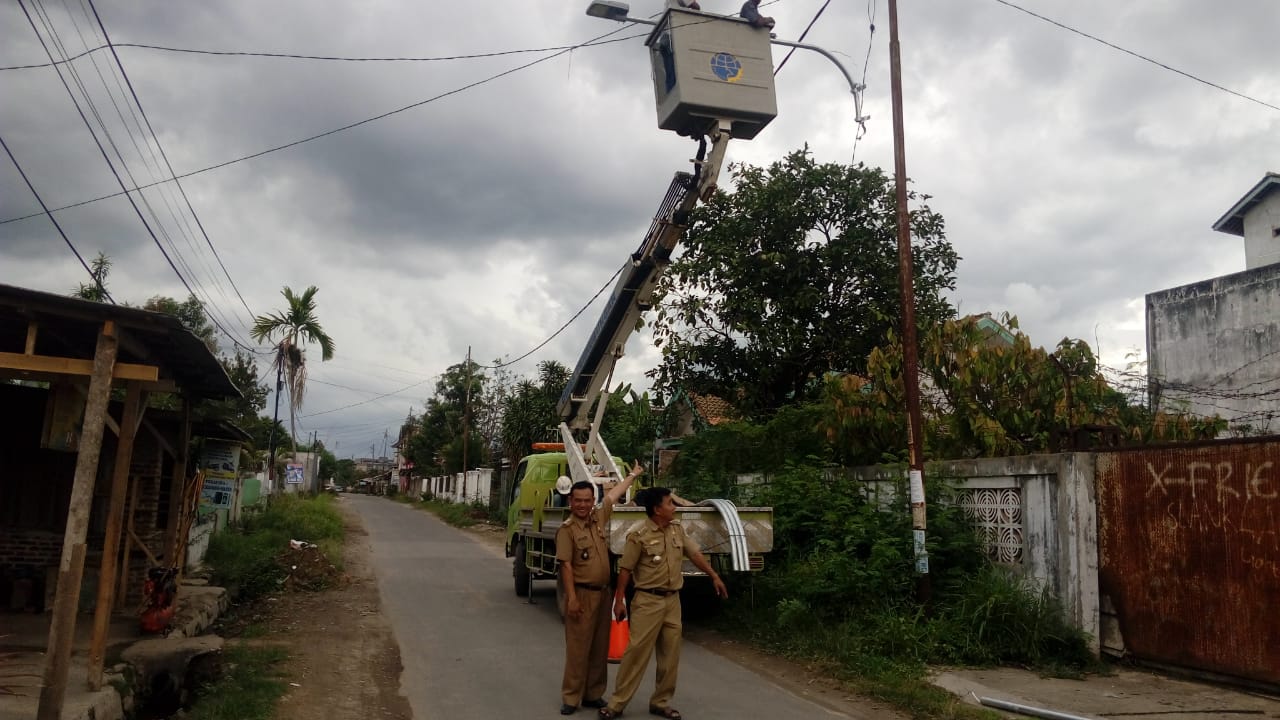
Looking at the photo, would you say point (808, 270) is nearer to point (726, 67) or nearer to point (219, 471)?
point (726, 67)

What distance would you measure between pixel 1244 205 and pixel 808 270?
15766mm

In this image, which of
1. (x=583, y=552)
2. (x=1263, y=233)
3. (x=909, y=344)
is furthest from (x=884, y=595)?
(x=1263, y=233)

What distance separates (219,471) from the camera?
17.6 meters

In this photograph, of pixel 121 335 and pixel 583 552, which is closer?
pixel 583 552

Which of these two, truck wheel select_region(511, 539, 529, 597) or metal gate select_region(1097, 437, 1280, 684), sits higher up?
metal gate select_region(1097, 437, 1280, 684)

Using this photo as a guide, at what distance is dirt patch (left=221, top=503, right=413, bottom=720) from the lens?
6.88m

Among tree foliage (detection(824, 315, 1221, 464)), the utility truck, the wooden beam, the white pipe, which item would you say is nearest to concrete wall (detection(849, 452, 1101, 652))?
tree foliage (detection(824, 315, 1221, 464))

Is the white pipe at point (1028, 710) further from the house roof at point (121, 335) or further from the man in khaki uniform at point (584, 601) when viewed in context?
the house roof at point (121, 335)

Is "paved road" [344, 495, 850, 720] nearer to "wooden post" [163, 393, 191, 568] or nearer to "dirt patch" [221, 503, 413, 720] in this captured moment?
"dirt patch" [221, 503, 413, 720]

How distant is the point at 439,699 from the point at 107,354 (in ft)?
11.5

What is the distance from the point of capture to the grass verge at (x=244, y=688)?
21.0ft

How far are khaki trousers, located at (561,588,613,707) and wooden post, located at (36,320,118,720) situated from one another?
3172mm

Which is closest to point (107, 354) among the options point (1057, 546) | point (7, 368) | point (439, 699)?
point (7, 368)

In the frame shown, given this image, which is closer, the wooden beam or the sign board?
the wooden beam
